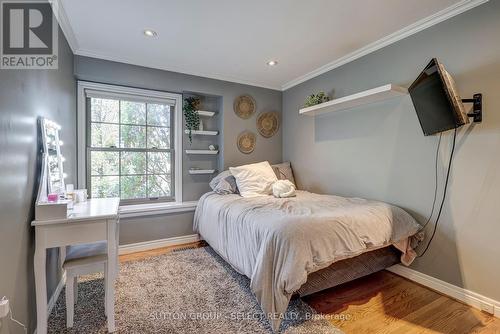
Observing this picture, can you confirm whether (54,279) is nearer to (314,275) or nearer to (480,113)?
(314,275)

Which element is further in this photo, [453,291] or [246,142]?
[246,142]

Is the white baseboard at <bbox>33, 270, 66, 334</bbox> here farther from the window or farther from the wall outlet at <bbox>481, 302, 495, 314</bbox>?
the wall outlet at <bbox>481, 302, 495, 314</bbox>

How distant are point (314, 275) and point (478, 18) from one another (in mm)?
2343

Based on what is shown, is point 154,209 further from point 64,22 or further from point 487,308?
point 487,308

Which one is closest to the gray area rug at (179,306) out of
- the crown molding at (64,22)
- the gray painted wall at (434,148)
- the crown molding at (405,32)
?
the gray painted wall at (434,148)

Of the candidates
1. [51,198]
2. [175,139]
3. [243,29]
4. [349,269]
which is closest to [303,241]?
[349,269]

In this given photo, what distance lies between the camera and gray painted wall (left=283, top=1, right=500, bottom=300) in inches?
71.1

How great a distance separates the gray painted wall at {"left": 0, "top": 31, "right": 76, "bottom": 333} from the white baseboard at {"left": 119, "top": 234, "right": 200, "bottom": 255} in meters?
1.12

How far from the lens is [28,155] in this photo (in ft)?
4.80

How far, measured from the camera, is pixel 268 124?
12.7 ft

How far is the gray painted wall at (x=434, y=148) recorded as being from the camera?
5.92 feet

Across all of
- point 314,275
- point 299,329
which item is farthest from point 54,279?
point 314,275

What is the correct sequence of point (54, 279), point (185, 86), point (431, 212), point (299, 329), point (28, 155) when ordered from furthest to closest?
point (185, 86) → point (431, 212) → point (54, 279) → point (299, 329) → point (28, 155)

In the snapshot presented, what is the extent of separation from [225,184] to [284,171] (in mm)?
1003
